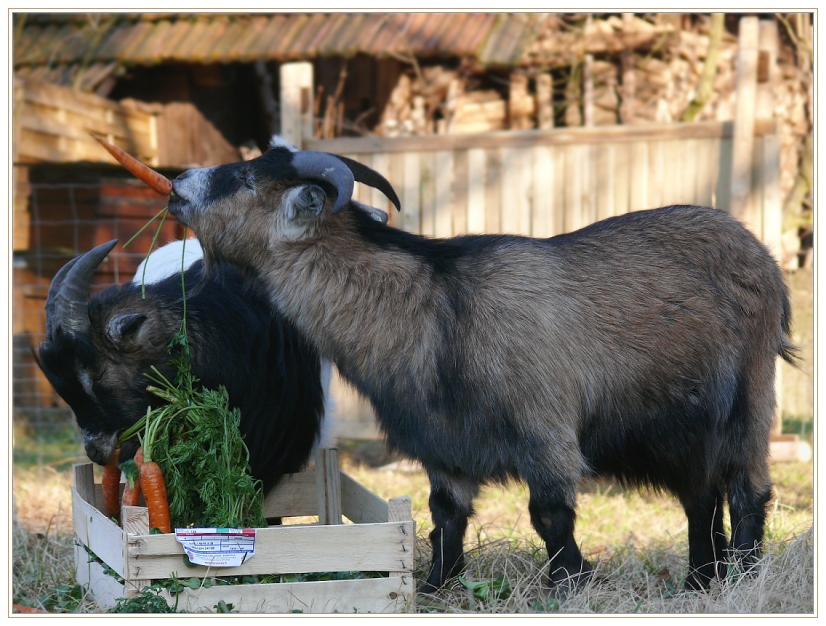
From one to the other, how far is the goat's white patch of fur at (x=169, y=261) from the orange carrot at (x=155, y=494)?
134cm

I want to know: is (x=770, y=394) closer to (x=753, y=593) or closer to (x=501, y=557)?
(x=753, y=593)

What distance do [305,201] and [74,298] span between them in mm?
1257

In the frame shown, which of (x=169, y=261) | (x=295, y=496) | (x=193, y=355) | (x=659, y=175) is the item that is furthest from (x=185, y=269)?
(x=659, y=175)

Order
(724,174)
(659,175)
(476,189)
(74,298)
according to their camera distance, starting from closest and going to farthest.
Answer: (74,298) → (724,174) → (659,175) → (476,189)

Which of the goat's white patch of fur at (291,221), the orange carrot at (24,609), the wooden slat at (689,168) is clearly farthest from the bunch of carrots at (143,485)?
the wooden slat at (689,168)

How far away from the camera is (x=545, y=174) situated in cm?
779

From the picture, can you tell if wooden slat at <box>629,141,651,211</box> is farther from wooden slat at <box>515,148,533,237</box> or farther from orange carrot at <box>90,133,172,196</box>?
orange carrot at <box>90,133,172,196</box>

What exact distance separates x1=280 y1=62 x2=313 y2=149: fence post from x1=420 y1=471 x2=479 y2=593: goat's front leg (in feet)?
14.0

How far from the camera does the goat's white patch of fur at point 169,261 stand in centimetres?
551

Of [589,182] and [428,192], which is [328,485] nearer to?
[428,192]

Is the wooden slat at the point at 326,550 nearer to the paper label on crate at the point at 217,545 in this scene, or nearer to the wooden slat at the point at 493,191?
the paper label on crate at the point at 217,545

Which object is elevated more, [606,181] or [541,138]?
[541,138]

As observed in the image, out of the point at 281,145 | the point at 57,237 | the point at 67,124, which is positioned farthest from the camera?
the point at 57,237

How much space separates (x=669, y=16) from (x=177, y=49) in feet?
16.9
